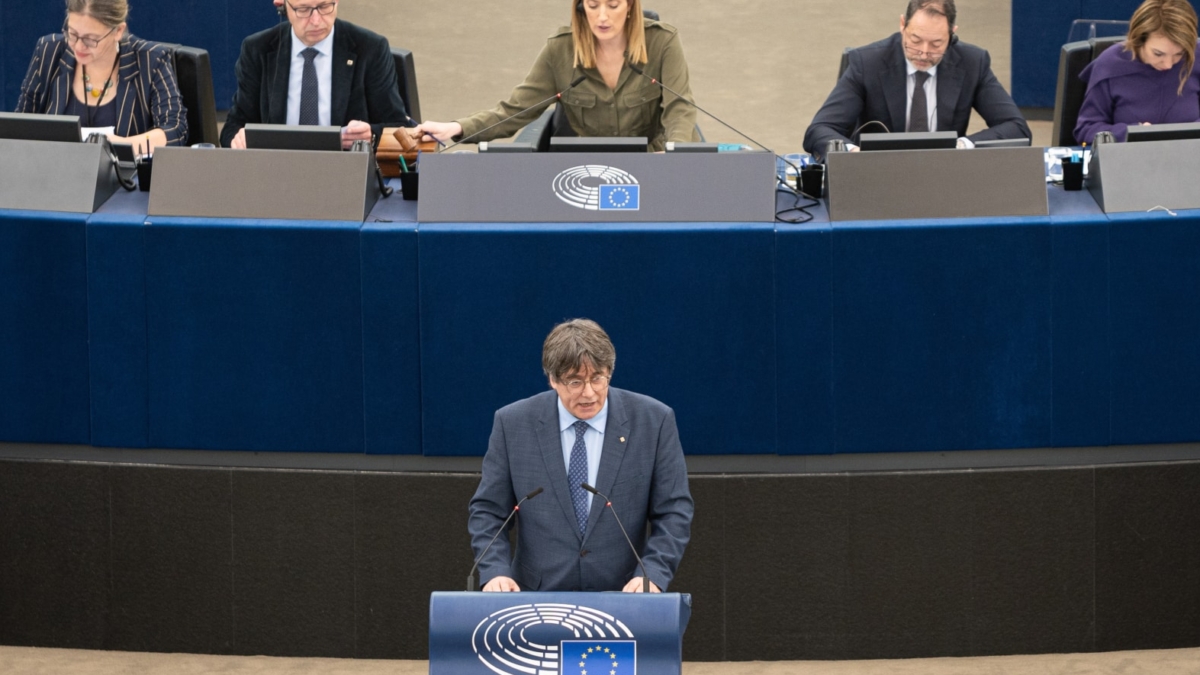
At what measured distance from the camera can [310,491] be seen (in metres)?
4.61

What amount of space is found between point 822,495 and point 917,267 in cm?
66

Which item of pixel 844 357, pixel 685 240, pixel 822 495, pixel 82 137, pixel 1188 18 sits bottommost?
pixel 822 495

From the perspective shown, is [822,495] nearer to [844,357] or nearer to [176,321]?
[844,357]

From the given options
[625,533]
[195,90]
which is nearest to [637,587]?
[625,533]

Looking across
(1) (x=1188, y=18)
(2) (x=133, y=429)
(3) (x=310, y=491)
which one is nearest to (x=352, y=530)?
(3) (x=310, y=491)

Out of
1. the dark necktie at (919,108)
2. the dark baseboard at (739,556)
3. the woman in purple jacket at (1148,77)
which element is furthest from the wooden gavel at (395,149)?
the woman in purple jacket at (1148,77)

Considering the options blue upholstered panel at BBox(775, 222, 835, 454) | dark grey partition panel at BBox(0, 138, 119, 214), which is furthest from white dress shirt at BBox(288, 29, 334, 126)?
blue upholstered panel at BBox(775, 222, 835, 454)

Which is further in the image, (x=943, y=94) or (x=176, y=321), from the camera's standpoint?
(x=943, y=94)

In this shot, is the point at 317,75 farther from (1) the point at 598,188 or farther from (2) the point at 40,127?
(1) the point at 598,188

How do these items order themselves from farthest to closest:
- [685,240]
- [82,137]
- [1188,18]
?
[1188,18] < [82,137] < [685,240]

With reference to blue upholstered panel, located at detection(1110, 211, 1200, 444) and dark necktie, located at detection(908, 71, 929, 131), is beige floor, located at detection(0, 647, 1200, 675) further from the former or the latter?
dark necktie, located at detection(908, 71, 929, 131)

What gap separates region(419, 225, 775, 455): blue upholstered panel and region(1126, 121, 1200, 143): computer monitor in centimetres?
111

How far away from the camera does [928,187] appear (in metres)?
4.51

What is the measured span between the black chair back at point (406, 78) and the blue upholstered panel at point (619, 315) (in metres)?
1.58
